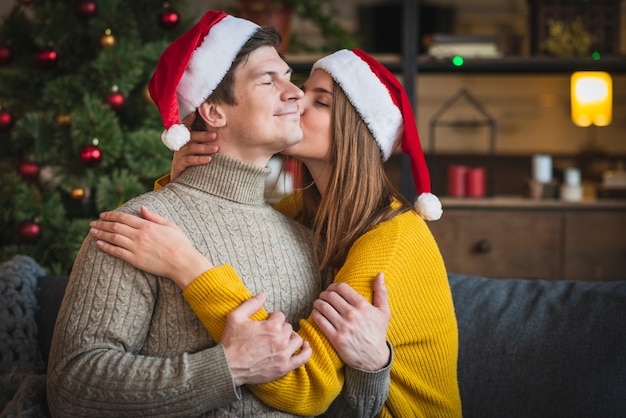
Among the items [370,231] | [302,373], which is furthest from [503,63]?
[302,373]

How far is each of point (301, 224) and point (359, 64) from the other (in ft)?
1.28

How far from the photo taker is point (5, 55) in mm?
2625

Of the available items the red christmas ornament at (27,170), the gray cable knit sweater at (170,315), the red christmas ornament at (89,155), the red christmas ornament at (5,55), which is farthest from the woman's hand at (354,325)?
the red christmas ornament at (5,55)

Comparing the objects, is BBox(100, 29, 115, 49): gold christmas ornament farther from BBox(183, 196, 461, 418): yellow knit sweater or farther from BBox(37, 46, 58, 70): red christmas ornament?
BBox(183, 196, 461, 418): yellow knit sweater

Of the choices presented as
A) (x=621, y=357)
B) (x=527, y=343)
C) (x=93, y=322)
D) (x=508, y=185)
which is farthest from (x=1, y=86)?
(x=508, y=185)

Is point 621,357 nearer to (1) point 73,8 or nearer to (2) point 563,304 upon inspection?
(2) point 563,304

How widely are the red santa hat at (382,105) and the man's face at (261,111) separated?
22 centimetres

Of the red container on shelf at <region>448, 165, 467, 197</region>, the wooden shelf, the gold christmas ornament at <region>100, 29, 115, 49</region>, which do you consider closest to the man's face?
the gold christmas ornament at <region>100, 29, 115, 49</region>

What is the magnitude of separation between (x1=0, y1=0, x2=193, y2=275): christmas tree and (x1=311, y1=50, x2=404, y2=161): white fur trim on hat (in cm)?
96

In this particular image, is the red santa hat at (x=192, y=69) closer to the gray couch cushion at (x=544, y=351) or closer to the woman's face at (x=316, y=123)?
the woman's face at (x=316, y=123)

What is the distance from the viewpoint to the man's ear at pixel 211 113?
1.61m

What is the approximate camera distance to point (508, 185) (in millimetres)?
5793

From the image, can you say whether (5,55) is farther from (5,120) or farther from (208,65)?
(208,65)

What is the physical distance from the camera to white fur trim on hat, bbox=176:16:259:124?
1587 mm
